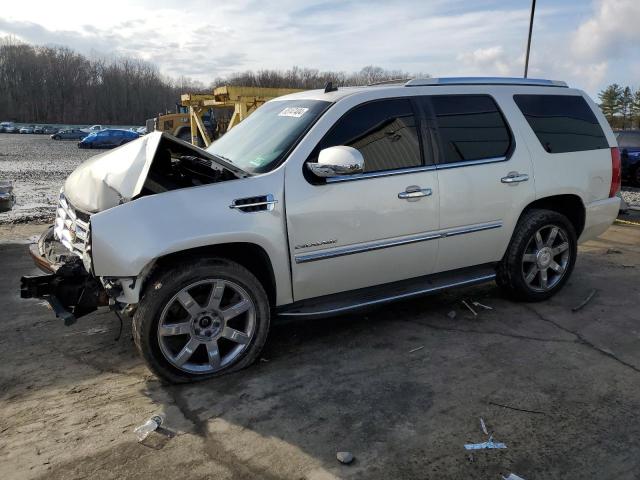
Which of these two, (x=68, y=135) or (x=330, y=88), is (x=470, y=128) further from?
(x=68, y=135)

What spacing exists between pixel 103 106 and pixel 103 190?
12041 centimetres

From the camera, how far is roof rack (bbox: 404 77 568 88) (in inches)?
176

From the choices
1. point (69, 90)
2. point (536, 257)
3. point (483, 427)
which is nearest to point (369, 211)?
point (483, 427)

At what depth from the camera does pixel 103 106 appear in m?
112

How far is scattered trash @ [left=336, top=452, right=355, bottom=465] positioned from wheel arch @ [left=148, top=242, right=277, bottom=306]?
4.34 feet

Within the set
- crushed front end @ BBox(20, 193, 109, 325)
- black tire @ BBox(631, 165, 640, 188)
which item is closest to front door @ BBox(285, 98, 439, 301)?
crushed front end @ BBox(20, 193, 109, 325)

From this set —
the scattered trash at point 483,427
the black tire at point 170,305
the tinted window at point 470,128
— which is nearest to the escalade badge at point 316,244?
the black tire at point 170,305

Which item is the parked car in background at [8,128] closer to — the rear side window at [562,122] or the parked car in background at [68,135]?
the parked car in background at [68,135]

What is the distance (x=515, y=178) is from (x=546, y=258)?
3.07ft

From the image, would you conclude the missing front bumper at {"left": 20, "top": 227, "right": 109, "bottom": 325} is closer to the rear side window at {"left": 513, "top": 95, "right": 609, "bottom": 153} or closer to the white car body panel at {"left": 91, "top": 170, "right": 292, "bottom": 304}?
the white car body panel at {"left": 91, "top": 170, "right": 292, "bottom": 304}

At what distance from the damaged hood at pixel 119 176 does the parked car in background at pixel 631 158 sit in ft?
45.0

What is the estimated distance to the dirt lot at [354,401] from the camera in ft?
9.09

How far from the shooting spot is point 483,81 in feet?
15.6

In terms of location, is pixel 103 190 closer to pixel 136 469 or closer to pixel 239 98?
pixel 136 469
